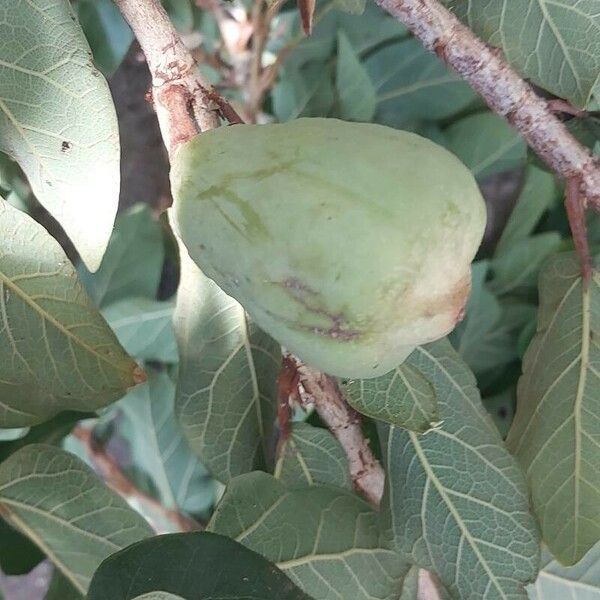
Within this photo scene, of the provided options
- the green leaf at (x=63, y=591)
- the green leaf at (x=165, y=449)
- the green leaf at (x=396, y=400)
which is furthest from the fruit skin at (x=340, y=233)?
the green leaf at (x=165, y=449)

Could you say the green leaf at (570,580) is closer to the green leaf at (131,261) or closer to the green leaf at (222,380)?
the green leaf at (222,380)

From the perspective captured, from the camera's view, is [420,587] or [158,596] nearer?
[158,596]

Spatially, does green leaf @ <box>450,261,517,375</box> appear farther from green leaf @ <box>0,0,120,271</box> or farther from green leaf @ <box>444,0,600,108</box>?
green leaf @ <box>0,0,120,271</box>

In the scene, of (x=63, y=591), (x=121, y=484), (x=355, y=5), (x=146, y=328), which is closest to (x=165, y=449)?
(x=121, y=484)

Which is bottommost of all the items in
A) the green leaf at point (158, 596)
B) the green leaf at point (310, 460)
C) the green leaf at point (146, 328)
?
the green leaf at point (146, 328)

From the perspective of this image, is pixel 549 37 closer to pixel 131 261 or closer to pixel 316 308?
pixel 316 308

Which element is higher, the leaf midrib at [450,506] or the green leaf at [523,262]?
the leaf midrib at [450,506]

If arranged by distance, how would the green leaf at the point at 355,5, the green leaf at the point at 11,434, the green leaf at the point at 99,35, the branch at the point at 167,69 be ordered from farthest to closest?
the green leaf at the point at 99,35, the green leaf at the point at 11,434, the green leaf at the point at 355,5, the branch at the point at 167,69
